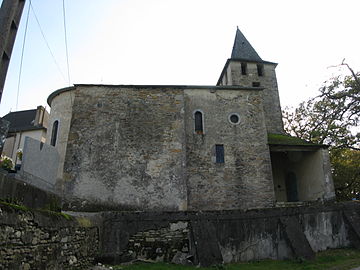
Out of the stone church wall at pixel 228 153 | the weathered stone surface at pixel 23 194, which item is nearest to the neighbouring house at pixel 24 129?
the stone church wall at pixel 228 153

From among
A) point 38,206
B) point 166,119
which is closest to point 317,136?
point 166,119

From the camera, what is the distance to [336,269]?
798cm

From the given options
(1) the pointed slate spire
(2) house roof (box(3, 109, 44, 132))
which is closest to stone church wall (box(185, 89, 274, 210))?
(1) the pointed slate spire

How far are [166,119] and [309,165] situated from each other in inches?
351

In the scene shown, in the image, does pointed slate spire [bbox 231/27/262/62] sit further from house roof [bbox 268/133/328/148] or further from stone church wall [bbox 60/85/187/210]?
stone church wall [bbox 60/85/187/210]

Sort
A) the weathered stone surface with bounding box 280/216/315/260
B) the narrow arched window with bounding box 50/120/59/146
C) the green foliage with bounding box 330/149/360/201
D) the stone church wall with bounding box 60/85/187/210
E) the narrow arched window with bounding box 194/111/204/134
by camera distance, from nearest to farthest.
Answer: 1. the weathered stone surface with bounding box 280/216/315/260
2. the stone church wall with bounding box 60/85/187/210
3. the narrow arched window with bounding box 50/120/59/146
4. the narrow arched window with bounding box 194/111/204/134
5. the green foliage with bounding box 330/149/360/201

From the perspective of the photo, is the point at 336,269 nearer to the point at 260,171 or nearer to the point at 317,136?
the point at 260,171

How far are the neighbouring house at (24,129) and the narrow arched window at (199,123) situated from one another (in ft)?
54.1

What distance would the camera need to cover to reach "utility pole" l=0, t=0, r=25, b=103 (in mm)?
7071

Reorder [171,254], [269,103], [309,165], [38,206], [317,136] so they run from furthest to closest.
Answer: [269,103]
[317,136]
[309,165]
[171,254]
[38,206]

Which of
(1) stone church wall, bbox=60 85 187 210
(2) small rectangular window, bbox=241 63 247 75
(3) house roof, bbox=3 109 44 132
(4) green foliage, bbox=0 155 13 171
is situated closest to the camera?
(4) green foliage, bbox=0 155 13 171

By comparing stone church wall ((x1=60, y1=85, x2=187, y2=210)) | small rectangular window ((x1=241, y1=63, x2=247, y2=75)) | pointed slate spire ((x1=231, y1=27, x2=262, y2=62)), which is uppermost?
pointed slate spire ((x1=231, y1=27, x2=262, y2=62))

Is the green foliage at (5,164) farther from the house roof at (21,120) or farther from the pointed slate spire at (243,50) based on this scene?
the house roof at (21,120)

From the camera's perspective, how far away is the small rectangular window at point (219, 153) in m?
15.8
